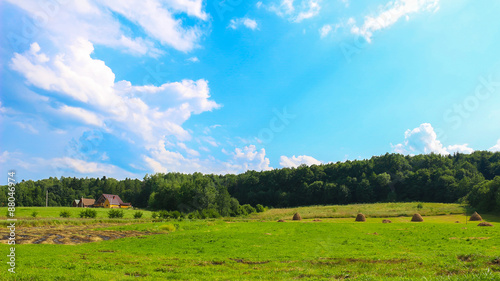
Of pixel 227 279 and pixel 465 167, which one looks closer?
pixel 227 279

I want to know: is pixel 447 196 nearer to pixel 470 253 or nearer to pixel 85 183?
pixel 470 253

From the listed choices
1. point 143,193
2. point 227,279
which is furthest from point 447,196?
point 143,193

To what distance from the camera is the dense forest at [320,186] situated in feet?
367

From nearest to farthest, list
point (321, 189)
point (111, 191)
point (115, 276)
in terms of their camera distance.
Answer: point (115, 276) → point (321, 189) → point (111, 191)

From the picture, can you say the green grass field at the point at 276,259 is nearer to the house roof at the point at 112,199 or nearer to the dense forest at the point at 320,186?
the dense forest at the point at 320,186

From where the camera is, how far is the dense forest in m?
112

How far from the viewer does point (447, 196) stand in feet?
368

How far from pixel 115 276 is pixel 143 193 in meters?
161

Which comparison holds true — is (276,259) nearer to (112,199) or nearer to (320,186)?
(320,186)

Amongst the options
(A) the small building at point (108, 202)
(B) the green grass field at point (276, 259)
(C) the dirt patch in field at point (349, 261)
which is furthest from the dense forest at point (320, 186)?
(C) the dirt patch in field at point (349, 261)

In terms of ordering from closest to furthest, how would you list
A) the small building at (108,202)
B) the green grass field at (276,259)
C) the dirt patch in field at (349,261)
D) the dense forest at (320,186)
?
the green grass field at (276,259) → the dirt patch in field at (349,261) → the dense forest at (320,186) → the small building at (108,202)

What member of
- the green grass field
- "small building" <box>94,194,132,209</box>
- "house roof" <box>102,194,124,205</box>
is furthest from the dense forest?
the green grass field

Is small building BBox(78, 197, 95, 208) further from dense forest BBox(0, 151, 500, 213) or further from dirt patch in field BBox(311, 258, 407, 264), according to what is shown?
dirt patch in field BBox(311, 258, 407, 264)

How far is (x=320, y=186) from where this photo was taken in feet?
460
